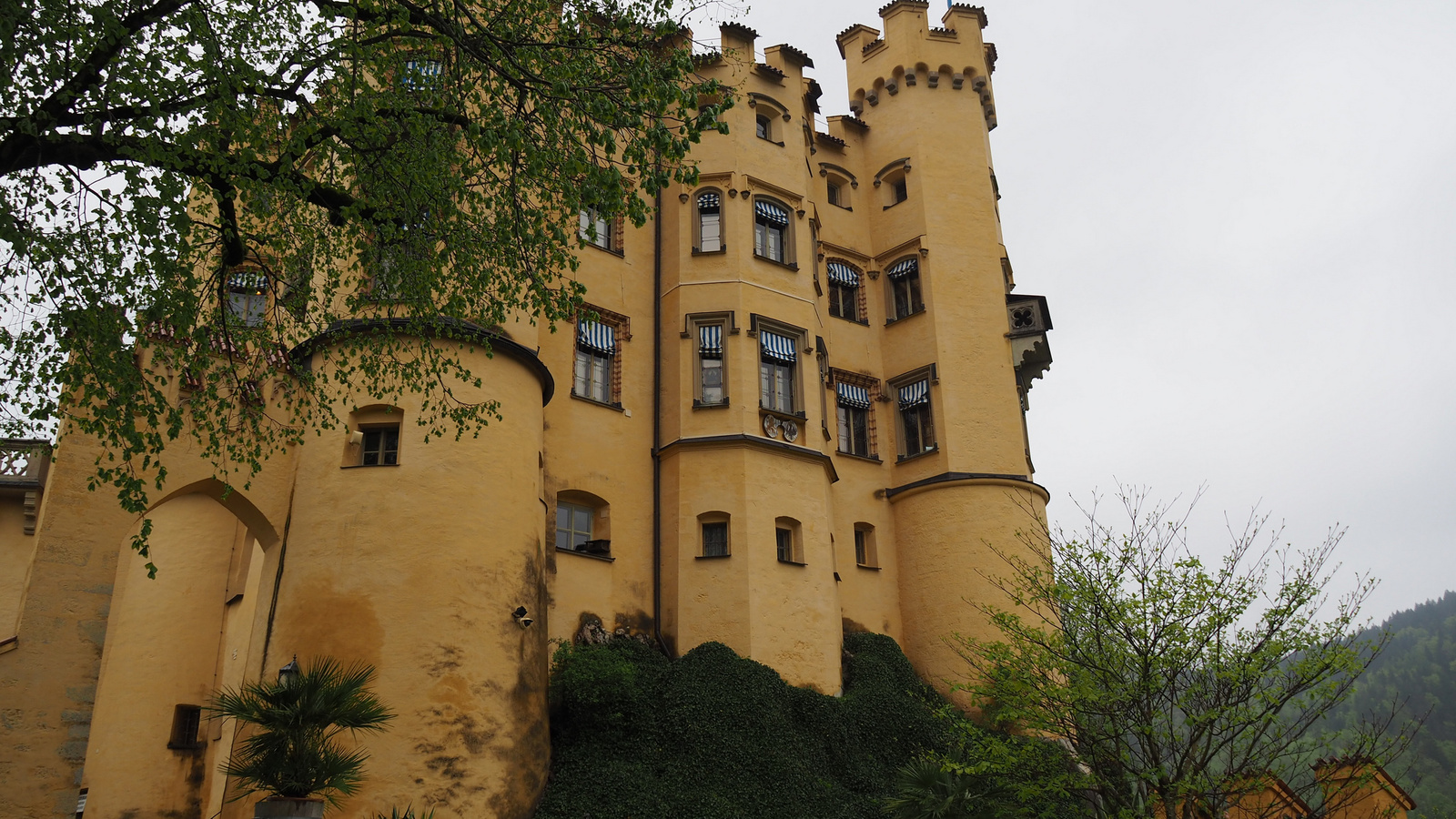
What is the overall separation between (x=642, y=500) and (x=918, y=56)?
15.3 m

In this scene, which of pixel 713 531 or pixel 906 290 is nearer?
pixel 713 531

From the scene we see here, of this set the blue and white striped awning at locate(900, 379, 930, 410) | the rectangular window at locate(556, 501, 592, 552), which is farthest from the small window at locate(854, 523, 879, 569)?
the rectangular window at locate(556, 501, 592, 552)

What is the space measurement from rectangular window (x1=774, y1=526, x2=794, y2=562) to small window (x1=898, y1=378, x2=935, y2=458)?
199 inches

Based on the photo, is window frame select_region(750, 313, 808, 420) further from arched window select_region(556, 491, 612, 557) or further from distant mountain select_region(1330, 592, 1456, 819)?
distant mountain select_region(1330, 592, 1456, 819)

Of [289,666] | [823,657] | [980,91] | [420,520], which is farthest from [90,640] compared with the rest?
[980,91]

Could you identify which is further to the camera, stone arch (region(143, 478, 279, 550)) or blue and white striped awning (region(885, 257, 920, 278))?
blue and white striped awning (region(885, 257, 920, 278))

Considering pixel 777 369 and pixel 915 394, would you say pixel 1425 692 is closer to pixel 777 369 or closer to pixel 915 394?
pixel 915 394

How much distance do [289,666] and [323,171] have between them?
23.4ft

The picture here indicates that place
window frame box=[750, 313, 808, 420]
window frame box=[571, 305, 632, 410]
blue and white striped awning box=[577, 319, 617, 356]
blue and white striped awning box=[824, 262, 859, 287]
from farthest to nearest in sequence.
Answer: blue and white striped awning box=[824, 262, 859, 287]
window frame box=[750, 313, 808, 420]
blue and white striped awning box=[577, 319, 617, 356]
window frame box=[571, 305, 632, 410]

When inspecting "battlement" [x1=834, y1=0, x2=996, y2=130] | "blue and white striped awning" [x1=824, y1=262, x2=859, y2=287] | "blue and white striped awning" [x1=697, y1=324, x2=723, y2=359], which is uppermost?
"battlement" [x1=834, y1=0, x2=996, y2=130]

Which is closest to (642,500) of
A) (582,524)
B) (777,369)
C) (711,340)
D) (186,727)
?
(582,524)

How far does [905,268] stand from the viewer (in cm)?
2784

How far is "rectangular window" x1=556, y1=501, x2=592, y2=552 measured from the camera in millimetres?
20922

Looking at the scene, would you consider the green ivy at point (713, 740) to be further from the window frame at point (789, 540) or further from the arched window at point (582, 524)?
the window frame at point (789, 540)
